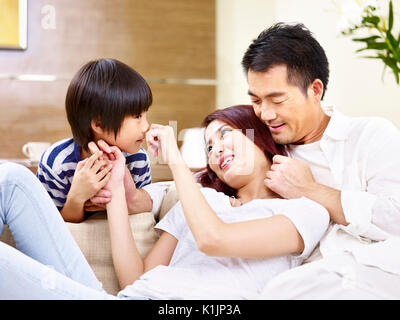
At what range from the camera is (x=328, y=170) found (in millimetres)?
1524

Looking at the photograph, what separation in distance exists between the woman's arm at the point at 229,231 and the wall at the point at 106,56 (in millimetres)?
2334

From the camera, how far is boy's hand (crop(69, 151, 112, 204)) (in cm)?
141

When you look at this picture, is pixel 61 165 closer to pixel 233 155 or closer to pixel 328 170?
pixel 233 155

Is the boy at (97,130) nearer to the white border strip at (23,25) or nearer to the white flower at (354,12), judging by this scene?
the white flower at (354,12)

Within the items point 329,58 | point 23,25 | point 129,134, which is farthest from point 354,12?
point 23,25

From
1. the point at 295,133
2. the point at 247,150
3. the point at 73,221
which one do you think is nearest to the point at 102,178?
the point at 73,221

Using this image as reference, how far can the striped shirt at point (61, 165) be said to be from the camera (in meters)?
1.58

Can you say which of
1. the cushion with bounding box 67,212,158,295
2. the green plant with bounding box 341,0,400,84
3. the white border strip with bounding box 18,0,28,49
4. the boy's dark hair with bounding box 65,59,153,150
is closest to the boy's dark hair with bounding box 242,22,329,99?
the green plant with bounding box 341,0,400,84

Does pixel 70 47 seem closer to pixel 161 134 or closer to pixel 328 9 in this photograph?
pixel 328 9

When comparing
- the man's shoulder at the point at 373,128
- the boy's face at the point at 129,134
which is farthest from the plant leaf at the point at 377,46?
the boy's face at the point at 129,134

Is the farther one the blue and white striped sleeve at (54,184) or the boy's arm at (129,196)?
the blue and white striped sleeve at (54,184)

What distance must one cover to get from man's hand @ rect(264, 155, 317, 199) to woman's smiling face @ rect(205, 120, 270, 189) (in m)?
0.06

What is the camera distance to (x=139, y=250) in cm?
150

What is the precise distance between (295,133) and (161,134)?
47cm
